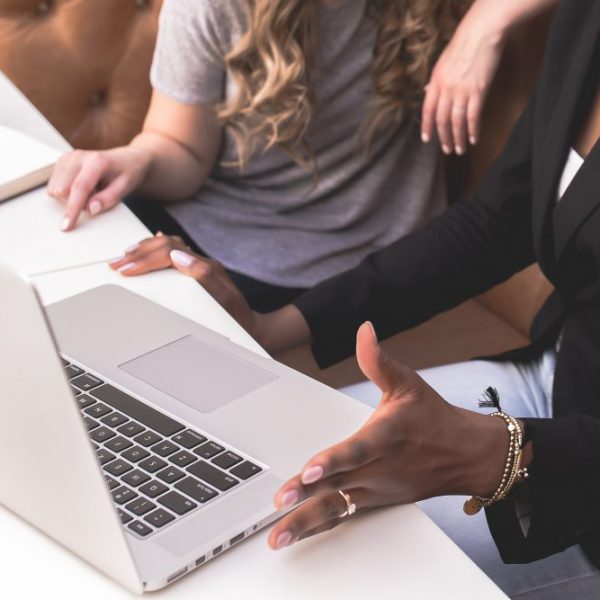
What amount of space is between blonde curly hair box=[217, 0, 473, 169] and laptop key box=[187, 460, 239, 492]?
72cm

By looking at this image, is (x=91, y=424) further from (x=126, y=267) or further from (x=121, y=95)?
(x=121, y=95)

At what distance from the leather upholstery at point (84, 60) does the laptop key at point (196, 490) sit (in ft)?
3.64

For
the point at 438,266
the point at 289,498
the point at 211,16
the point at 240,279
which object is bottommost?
the point at 240,279

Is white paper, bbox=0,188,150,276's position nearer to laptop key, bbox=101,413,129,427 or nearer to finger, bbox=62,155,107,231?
finger, bbox=62,155,107,231

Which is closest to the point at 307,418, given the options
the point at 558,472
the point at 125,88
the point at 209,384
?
the point at 209,384

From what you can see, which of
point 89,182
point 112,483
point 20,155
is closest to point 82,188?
point 89,182

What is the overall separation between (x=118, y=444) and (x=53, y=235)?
15.6 inches

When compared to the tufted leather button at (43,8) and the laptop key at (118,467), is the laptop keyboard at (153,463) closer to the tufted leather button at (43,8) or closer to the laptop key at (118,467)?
the laptop key at (118,467)

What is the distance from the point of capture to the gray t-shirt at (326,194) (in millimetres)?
1391

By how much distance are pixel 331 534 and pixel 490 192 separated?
2.01 feet

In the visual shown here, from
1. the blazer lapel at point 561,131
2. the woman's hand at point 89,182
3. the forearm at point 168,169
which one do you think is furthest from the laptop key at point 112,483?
the forearm at point 168,169

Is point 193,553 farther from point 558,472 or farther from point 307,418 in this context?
point 558,472

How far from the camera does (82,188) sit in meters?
1.08

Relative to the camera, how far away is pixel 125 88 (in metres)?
1.67
